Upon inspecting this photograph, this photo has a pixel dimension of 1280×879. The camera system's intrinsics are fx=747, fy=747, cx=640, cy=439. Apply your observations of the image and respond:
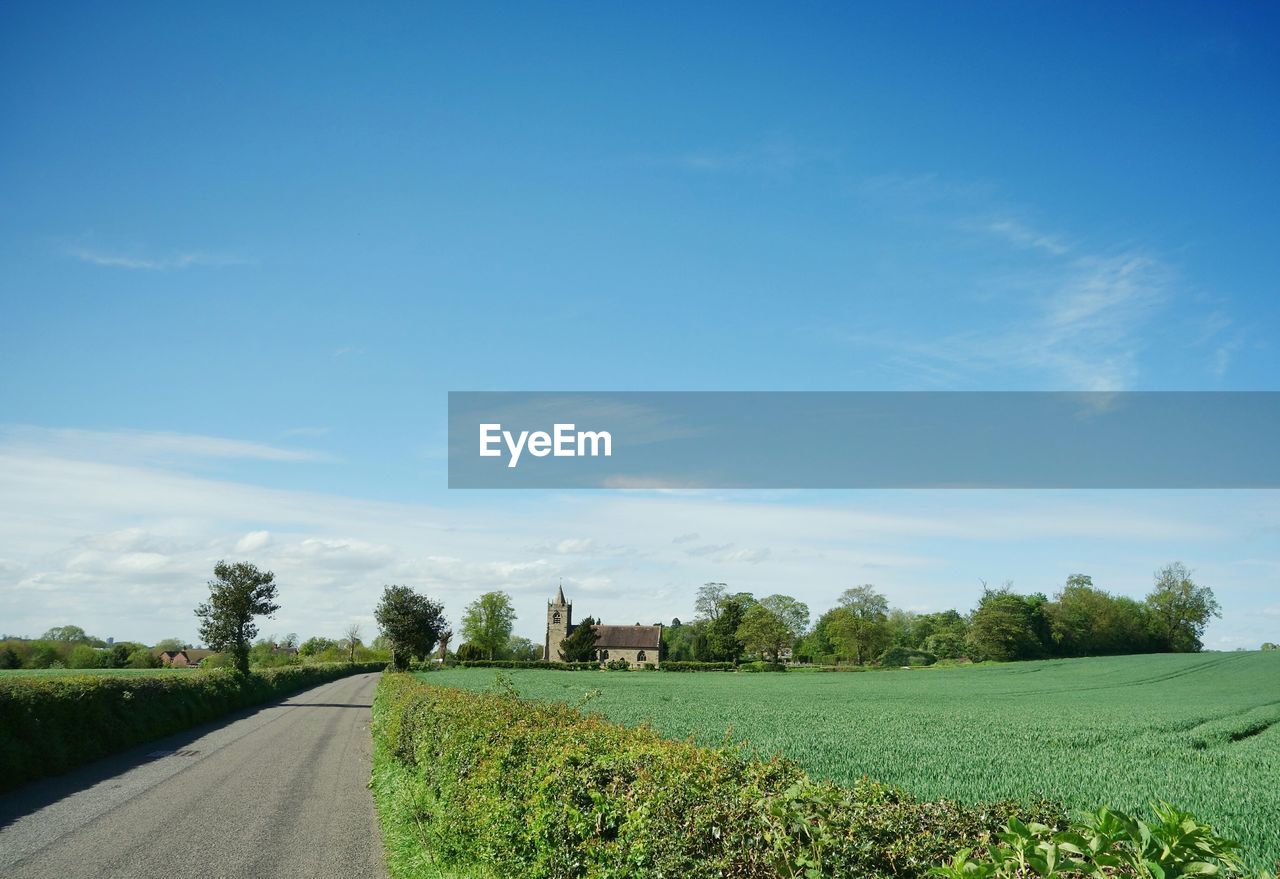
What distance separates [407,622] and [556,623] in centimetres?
4954

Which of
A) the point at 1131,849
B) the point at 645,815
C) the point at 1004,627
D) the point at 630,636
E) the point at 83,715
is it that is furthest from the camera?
the point at 630,636

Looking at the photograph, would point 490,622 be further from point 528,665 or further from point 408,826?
point 408,826

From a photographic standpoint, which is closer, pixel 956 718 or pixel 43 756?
pixel 43 756

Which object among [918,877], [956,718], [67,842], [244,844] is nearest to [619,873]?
[918,877]

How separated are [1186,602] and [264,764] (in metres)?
120

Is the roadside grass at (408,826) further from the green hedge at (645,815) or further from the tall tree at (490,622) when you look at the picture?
the tall tree at (490,622)

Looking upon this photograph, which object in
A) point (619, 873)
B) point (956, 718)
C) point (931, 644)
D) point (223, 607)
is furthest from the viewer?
point (931, 644)

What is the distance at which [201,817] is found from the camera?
466 inches

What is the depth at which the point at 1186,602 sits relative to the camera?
334 ft

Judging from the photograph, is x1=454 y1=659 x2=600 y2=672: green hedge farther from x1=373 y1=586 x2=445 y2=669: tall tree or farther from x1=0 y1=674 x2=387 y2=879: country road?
x1=0 y1=674 x2=387 y2=879: country road

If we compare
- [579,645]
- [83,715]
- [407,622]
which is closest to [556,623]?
[579,645]

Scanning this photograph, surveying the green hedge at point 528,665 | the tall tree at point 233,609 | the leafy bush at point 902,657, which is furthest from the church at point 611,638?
the tall tree at point 233,609

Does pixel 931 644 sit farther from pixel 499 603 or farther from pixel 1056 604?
pixel 499 603

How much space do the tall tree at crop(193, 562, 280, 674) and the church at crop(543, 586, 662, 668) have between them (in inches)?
2548
